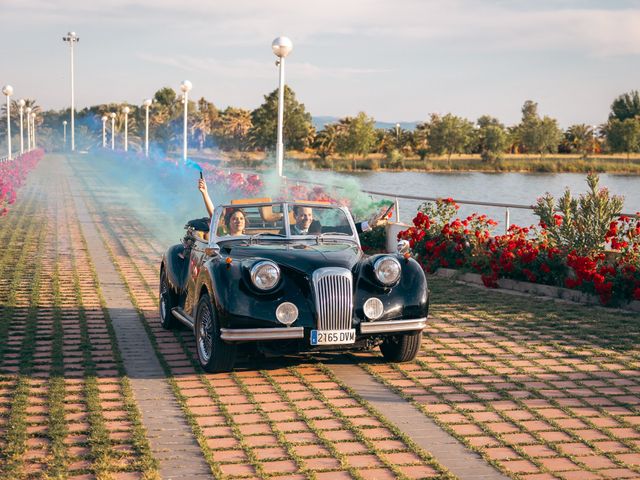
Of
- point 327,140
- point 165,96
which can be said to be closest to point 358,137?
point 327,140

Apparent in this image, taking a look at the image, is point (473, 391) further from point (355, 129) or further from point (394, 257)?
point (355, 129)

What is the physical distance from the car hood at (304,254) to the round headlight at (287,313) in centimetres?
34

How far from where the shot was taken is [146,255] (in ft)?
58.1

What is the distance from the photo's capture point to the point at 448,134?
118m

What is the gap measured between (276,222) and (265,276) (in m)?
1.51

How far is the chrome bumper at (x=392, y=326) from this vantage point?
25.8 ft

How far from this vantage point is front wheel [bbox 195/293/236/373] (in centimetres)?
799

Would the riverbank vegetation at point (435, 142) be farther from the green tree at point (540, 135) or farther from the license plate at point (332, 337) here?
the license plate at point (332, 337)

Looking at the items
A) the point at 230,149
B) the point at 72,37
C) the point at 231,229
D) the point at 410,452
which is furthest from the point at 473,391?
the point at 230,149

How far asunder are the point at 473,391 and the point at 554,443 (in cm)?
147

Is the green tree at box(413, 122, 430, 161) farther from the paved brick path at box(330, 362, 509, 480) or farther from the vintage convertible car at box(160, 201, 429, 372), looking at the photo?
the paved brick path at box(330, 362, 509, 480)

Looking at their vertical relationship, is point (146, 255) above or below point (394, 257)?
below

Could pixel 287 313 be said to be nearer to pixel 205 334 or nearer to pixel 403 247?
pixel 205 334

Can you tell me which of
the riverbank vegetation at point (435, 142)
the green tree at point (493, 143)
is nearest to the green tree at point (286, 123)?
the riverbank vegetation at point (435, 142)
